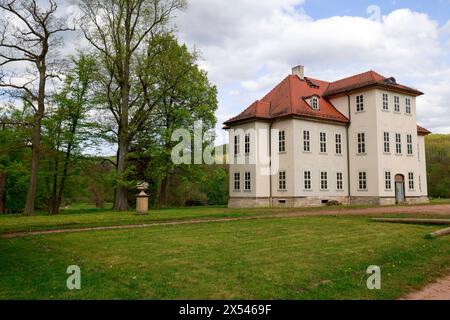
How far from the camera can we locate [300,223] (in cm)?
1688

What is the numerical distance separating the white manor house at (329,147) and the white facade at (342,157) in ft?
0.25

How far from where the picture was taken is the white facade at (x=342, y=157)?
31.2 m

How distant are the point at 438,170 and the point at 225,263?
51.7 m

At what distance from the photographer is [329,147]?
108ft

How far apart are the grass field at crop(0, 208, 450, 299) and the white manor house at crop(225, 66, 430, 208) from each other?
670 inches

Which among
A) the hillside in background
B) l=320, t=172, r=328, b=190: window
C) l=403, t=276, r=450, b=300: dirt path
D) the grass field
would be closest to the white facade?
l=320, t=172, r=328, b=190: window

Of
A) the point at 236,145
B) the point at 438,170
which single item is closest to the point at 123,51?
the point at 236,145

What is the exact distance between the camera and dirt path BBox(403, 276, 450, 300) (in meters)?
6.53

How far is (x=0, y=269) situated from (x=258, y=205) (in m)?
24.1

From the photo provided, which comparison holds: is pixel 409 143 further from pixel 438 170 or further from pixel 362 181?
pixel 438 170

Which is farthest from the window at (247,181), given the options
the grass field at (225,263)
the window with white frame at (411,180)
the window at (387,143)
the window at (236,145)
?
the grass field at (225,263)
